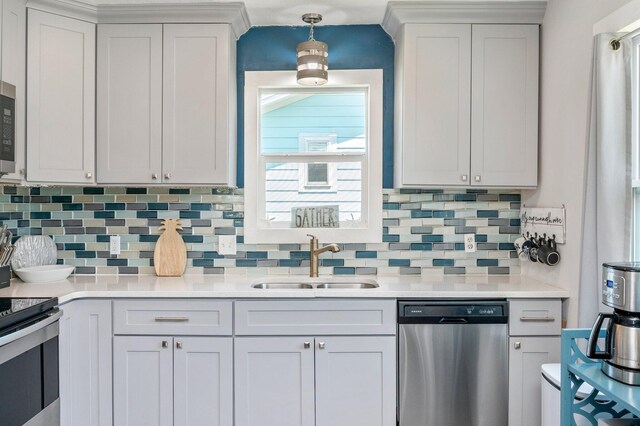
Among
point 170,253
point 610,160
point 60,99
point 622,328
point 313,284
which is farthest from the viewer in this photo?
point 170,253

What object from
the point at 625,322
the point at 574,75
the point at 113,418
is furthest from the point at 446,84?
the point at 113,418

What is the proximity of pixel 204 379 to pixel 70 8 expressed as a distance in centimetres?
209

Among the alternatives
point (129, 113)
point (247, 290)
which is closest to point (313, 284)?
point (247, 290)

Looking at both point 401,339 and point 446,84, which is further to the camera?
point 446,84

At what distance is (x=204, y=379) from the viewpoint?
7.98 feet

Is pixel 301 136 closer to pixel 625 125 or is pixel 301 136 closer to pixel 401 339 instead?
pixel 401 339

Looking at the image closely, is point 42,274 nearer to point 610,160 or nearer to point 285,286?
point 285,286

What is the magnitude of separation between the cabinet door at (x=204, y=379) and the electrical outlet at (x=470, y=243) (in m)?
1.54

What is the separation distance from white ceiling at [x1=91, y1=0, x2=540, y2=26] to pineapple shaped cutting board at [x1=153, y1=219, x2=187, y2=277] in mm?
1303

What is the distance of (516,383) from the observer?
2.43 meters

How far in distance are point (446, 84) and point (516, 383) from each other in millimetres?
1614

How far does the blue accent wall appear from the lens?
3.00 metres

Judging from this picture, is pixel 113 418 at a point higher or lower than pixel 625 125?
lower

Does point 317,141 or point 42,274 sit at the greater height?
point 317,141
